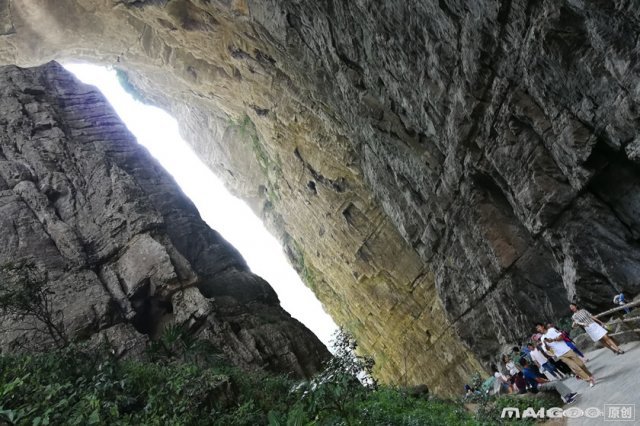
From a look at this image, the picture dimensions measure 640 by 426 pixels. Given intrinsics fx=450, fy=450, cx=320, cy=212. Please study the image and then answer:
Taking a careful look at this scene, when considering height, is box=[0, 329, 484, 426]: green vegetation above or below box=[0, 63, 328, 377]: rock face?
below

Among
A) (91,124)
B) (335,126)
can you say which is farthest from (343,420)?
(91,124)

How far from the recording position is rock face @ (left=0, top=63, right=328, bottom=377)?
1509 centimetres

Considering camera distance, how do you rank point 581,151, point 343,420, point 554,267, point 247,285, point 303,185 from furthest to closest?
point 303,185
point 247,285
point 554,267
point 581,151
point 343,420

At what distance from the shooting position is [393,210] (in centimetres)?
2020

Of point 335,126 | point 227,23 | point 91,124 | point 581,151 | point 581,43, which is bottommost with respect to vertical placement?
point 581,151

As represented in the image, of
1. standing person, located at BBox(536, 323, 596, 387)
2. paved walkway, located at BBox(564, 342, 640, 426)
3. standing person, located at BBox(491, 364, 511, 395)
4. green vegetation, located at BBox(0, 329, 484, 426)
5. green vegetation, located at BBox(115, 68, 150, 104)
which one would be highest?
green vegetation, located at BBox(115, 68, 150, 104)

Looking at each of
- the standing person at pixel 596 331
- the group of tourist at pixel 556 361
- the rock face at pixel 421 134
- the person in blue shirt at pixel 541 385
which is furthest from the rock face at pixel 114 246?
the standing person at pixel 596 331

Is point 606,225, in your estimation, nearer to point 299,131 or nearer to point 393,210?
point 393,210

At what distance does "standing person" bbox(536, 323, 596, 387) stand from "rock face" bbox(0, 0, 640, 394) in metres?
4.73

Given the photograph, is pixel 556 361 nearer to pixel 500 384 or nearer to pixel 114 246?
pixel 500 384

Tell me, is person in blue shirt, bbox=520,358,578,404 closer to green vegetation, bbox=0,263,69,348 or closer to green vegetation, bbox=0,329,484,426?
green vegetation, bbox=0,329,484,426

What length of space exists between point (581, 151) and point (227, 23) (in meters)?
16.2

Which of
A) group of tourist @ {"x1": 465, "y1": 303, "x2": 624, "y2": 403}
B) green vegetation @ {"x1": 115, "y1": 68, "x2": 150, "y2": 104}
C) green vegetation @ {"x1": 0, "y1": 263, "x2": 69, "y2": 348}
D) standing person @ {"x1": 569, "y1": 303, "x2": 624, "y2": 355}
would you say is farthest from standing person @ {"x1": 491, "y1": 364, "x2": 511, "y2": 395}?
green vegetation @ {"x1": 115, "y1": 68, "x2": 150, "y2": 104}

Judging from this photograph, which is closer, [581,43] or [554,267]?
[581,43]
